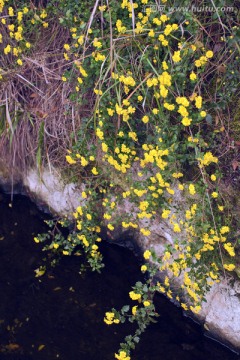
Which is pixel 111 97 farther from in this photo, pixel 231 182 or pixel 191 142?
pixel 231 182

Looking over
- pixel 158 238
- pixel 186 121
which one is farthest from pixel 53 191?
pixel 186 121

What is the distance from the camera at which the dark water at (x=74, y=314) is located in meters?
3.09

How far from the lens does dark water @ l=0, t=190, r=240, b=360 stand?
10.1ft

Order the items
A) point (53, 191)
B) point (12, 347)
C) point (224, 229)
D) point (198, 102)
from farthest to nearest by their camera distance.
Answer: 1. point (53, 191)
2. point (12, 347)
3. point (224, 229)
4. point (198, 102)

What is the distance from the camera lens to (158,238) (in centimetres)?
341

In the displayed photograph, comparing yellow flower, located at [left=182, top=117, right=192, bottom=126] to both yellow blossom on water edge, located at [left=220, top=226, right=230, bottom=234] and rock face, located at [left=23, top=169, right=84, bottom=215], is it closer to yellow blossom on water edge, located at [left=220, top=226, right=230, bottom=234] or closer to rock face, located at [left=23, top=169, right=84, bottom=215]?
yellow blossom on water edge, located at [left=220, top=226, right=230, bottom=234]

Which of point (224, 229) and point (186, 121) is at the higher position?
point (186, 121)

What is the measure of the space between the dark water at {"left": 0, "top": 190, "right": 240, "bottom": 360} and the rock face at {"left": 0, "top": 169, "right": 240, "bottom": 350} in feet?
0.38

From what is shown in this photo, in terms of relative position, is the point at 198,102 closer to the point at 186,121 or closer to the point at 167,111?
the point at 186,121

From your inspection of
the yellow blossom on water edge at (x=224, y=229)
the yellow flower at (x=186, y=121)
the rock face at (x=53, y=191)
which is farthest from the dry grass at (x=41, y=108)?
the yellow blossom on water edge at (x=224, y=229)

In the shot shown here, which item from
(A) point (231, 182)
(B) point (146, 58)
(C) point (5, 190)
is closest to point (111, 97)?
(B) point (146, 58)

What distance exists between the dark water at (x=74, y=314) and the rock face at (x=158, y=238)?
4.5 inches

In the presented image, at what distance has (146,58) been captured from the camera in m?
2.57

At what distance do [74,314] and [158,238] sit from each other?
819 mm
